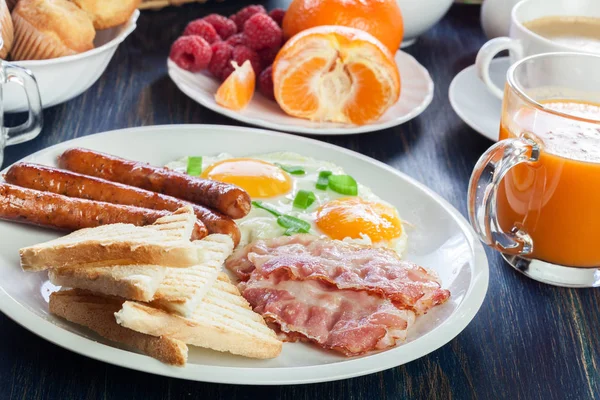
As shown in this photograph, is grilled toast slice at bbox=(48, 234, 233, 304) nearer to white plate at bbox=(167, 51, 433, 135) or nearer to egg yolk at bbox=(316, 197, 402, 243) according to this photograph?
egg yolk at bbox=(316, 197, 402, 243)

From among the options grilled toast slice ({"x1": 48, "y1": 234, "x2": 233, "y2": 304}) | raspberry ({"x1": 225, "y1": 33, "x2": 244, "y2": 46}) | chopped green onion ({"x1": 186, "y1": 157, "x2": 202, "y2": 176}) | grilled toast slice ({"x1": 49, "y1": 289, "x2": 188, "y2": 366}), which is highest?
grilled toast slice ({"x1": 48, "y1": 234, "x2": 233, "y2": 304})

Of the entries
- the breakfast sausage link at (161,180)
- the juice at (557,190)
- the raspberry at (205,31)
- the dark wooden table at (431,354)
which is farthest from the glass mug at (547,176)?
the raspberry at (205,31)

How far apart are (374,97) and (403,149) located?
0.22 meters

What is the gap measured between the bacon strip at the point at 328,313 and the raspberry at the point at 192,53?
4.55 ft

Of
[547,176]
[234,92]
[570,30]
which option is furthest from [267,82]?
[547,176]

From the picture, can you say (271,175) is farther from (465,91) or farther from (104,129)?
(465,91)

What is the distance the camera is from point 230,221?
2064mm

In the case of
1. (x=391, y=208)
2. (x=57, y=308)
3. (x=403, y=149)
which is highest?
(x=57, y=308)

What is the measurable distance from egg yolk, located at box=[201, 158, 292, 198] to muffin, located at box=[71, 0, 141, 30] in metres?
0.81

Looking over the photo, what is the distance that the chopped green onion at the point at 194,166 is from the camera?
7.82ft

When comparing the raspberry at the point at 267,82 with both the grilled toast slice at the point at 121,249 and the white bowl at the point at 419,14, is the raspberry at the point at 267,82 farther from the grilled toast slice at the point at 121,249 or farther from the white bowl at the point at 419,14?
the grilled toast slice at the point at 121,249

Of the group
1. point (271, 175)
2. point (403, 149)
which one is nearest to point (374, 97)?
point (403, 149)

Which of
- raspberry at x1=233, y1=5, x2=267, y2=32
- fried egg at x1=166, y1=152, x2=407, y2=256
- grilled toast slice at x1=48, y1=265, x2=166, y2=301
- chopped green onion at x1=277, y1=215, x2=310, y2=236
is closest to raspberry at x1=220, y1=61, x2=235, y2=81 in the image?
raspberry at x1=233, y1=5, x2=267, y2=32

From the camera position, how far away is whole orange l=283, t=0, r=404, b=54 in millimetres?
3004
